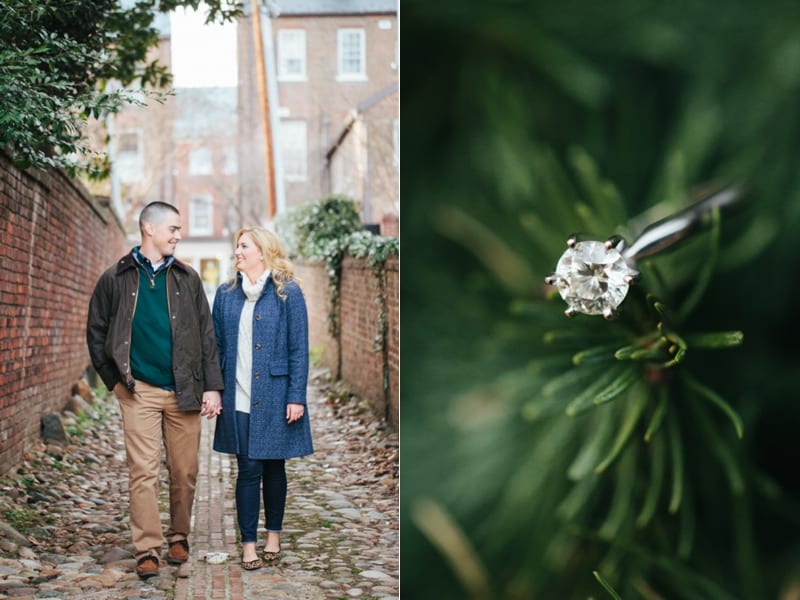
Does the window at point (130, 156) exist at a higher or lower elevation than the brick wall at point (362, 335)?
higher

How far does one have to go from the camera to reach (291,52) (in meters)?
3.85

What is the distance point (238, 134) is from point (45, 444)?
2135mm

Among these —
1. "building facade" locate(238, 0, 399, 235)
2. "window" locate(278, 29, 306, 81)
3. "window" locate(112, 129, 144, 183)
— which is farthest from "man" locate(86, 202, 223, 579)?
"window" locate(112, 129, 144, 183)

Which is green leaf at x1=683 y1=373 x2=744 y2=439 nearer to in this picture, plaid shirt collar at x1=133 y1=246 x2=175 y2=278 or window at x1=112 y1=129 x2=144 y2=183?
plaid shirt collar at x1=133 y1=246 x2=175 y2=278

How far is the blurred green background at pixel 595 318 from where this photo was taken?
0.37m

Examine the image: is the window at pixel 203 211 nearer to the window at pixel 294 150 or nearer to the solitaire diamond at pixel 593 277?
the window at pixel 294 150

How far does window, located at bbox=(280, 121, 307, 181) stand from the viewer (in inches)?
213

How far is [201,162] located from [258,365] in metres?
4.06

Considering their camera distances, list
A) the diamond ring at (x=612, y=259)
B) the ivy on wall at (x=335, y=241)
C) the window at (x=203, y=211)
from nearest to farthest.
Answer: the diamond ring at (x=612, y=259)
the ivy on wall at (x=335, y=241)
the window at (x=203, y=211)

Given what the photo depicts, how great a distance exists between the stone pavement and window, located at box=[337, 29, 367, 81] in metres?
1.45

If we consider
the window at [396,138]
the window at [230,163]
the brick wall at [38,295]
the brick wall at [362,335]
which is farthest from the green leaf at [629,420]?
the window at [230,163]

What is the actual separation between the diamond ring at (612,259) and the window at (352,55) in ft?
10.1

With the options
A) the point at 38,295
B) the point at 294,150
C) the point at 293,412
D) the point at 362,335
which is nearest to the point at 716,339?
the point at 293,412

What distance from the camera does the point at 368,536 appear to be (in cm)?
212
